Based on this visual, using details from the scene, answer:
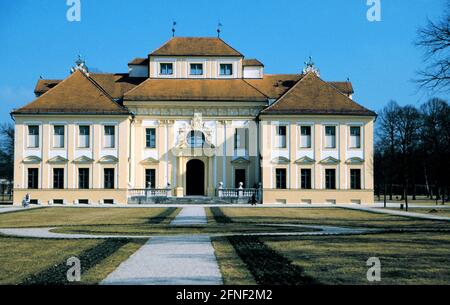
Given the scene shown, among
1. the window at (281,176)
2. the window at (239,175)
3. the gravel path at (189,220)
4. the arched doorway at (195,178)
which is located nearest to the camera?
the gravel path at (189,220)

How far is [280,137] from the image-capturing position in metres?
50.0

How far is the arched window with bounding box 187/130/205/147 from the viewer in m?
51.7

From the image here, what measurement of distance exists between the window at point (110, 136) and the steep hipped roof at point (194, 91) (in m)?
3.22

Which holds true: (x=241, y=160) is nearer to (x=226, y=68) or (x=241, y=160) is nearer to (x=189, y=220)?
(x=226, y=68)

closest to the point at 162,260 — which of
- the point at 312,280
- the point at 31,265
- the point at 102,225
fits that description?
the point at 31,265

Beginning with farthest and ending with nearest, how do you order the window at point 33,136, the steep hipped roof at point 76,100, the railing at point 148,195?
the window at point 33,136
the steep hipped roof at point 76,100
the railing at point 148,195

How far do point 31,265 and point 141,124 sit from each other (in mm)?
39005

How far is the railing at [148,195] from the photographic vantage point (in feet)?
159

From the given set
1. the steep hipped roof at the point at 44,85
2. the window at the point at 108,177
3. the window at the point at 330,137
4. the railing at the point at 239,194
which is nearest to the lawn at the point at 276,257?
the railing at the point at 239,194

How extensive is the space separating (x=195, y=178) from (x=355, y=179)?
45.2ft

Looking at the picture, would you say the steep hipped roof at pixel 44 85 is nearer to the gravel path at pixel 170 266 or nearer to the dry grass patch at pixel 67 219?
the dry grass patch at pixel 67 219

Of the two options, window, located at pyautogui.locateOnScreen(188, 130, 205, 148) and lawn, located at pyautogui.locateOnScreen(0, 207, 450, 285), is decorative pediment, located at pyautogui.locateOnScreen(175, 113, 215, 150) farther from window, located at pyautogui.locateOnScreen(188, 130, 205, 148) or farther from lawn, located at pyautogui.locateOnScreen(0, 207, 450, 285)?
lawn, located at pyautogui.locateOnScreen(0, 207, 450, 285)

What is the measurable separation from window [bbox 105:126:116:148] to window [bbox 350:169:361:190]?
1996cm
